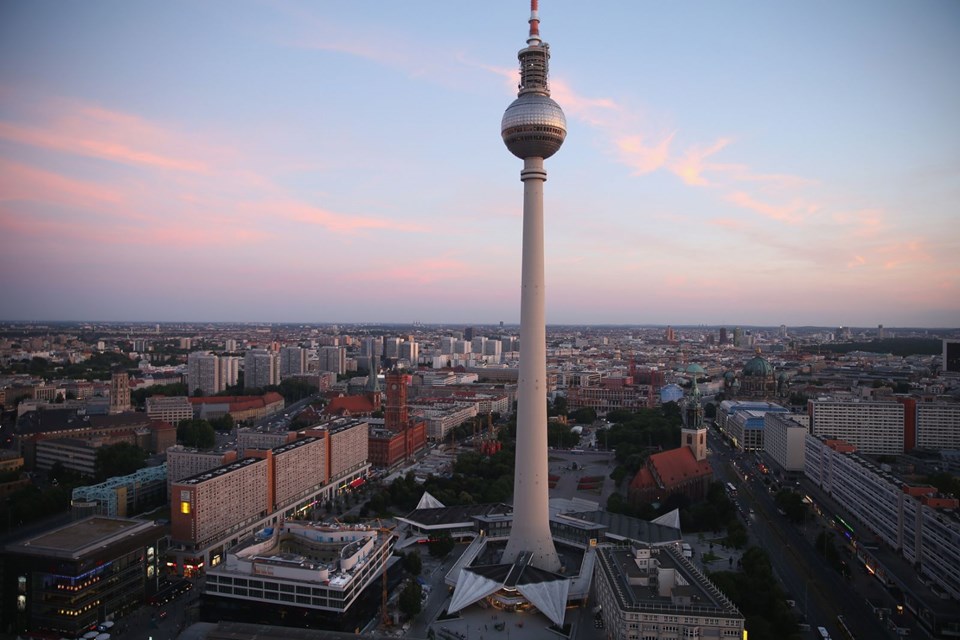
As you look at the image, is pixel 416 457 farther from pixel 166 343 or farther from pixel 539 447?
pixel 166 343

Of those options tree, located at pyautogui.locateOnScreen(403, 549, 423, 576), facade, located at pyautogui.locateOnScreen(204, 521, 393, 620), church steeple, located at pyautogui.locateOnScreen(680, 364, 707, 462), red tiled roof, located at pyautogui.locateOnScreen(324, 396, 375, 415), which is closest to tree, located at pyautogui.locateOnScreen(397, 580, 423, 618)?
facade, located at pyautogui.locateOnScreen(204, 521, 393, 620)

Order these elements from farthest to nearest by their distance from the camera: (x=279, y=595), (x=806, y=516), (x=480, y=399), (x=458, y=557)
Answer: (x=480, y=399) → (x=806, y=516) → (x=458, y=557) → (x=279, y=595)

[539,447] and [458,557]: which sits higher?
[539,447]

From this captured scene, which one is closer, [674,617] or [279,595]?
[674,617]

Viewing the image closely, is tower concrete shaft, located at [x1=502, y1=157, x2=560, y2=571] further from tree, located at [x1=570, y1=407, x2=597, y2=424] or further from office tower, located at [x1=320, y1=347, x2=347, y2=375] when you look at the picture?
office tower, located at [x1=320, y1=347, x2=347, y2=375]

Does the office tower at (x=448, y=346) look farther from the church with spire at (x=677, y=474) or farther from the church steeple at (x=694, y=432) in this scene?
the church with spire at (x=677, y=474)

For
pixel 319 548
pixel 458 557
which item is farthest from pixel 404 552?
pixel 319 548
